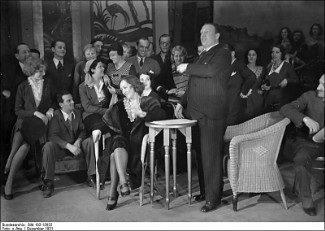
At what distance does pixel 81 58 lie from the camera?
12.9 ft

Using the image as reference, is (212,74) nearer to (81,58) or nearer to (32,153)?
(81,58)

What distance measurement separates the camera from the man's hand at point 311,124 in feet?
12.6

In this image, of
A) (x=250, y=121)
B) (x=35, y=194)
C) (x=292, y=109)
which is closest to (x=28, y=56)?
(x=35, y=194)

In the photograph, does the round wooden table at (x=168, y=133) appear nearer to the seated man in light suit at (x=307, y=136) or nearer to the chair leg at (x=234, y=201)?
the chair leg at (x=234, y=201)

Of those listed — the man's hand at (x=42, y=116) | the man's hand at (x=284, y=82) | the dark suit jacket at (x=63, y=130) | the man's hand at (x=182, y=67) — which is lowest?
the dark suit jacket at (x=63, y=130)

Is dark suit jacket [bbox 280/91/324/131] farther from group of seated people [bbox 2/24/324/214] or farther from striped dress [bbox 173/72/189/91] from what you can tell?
striped dress [bbox 173/72/189/91]

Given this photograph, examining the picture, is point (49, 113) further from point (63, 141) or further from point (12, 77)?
point (12, 77)

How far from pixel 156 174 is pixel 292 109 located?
3.80ft

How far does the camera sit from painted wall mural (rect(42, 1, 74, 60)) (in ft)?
12.6

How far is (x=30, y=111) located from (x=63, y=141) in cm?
34

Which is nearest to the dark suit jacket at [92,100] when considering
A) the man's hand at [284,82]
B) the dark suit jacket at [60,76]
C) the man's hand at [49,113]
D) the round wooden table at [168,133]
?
the dark suit jacket at [60,76]

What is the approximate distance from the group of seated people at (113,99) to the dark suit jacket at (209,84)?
0.09 m

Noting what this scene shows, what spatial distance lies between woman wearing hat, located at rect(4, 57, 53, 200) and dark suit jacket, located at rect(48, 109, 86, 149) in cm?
5

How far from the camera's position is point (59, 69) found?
12.9 ft
